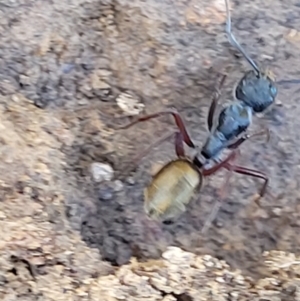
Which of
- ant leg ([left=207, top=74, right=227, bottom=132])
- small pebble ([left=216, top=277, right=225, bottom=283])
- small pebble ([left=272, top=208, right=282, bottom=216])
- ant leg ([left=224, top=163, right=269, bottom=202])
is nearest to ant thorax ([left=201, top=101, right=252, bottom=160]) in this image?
ant leg ([left=207, top=74, right=227, bottom=132])

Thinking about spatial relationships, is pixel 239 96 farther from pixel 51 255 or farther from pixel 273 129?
pixel 51 255

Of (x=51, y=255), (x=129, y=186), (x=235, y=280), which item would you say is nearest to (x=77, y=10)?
(x=129, y=186)

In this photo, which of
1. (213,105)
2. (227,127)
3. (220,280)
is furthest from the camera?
(227,127)

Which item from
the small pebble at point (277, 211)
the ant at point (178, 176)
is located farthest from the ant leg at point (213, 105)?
the small pebble at point (277, 211)

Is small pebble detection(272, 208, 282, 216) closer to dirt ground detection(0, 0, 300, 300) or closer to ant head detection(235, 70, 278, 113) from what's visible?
dirt ground detection(0, 0, 300, 300)

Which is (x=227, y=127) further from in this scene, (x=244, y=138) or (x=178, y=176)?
(x=178, y=176)

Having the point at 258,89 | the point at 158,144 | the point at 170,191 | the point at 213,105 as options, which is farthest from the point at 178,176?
the point at 258,89
